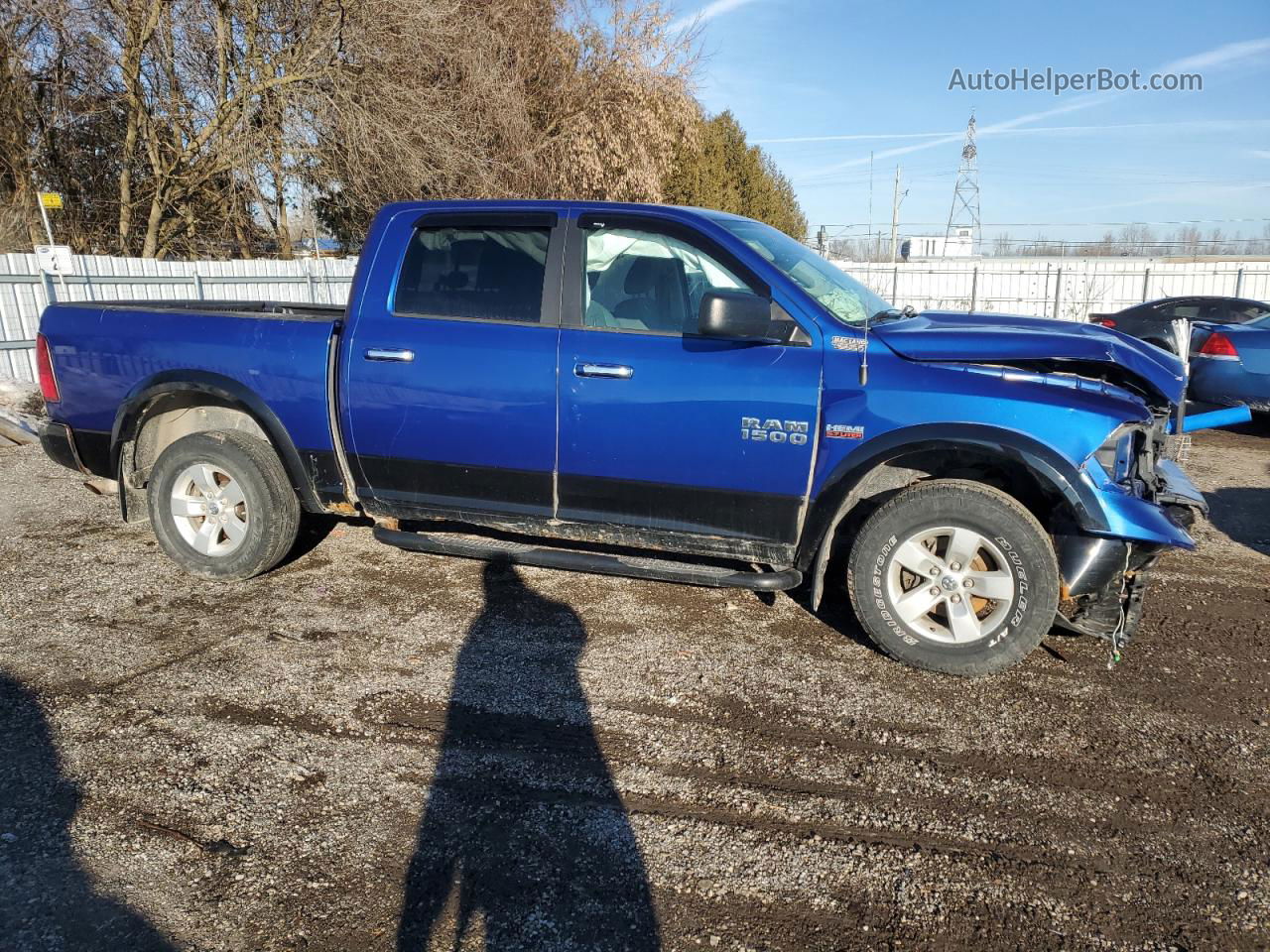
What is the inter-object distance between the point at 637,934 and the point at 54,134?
64.2 ft

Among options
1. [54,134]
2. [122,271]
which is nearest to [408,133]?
[122,271]

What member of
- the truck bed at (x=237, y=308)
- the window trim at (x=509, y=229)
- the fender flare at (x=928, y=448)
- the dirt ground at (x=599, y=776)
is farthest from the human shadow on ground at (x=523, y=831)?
the truck bed at (x=237, y=308)

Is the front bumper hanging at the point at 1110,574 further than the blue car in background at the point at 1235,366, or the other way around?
the blue car in background at the point at 1235,366

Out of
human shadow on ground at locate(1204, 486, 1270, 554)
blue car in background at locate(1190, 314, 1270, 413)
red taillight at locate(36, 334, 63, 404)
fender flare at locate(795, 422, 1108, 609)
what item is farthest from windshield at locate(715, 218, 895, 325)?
blue car in background at locate(1190, 314, 1270, 413)

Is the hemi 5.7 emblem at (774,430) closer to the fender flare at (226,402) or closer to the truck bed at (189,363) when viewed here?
the truck bed at (189,363)

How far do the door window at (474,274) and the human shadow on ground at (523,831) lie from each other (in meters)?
1.69

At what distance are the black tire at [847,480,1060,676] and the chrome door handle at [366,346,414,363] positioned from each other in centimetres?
231

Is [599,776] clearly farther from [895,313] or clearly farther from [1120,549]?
[895,313]

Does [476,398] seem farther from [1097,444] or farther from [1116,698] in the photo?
[1116,698]

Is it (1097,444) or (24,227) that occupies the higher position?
(24,227)

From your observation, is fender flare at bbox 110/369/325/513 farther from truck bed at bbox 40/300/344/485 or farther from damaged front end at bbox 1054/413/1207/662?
damaged front end at bbox 1054/413/1207/662

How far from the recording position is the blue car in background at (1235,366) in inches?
355

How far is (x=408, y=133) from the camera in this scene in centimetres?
1628

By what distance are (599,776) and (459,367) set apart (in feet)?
6.80
